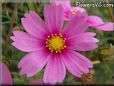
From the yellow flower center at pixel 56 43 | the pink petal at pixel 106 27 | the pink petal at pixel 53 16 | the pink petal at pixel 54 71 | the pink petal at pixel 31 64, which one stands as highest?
the pink petal at pixel 53 16

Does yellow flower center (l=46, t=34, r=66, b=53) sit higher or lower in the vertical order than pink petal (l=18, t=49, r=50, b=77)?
higher

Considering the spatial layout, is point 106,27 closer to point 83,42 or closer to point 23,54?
point 83,42

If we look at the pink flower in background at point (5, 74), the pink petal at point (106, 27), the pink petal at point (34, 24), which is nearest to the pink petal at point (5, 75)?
the pink flower in background at point (5, 74)

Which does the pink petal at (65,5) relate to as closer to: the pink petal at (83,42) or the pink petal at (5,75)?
the pink petal at (83,42)

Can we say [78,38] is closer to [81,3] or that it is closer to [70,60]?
[70,60]

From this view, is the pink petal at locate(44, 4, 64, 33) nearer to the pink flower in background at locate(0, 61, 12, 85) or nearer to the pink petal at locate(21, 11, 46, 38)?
the pink petal at locate(21, 11, 46, 38)

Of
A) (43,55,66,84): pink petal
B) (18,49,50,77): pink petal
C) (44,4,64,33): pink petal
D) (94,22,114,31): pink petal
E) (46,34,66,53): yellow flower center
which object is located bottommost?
(43,55,66,84): pink petal

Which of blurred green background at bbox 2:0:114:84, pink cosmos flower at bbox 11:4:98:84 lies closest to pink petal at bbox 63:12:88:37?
pink cosmos flower at bbox 11:4:98:84

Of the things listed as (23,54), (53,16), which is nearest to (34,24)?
(53,16)
